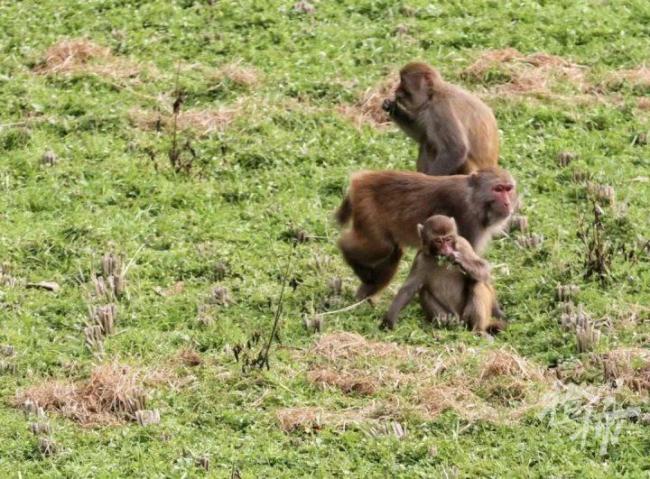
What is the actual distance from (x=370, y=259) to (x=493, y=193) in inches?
39.4

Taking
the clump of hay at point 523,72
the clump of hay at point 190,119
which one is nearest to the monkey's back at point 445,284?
the clump of hay at point 190,119

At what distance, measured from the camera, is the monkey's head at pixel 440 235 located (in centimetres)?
1098

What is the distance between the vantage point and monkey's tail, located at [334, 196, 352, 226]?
1194 centimetres

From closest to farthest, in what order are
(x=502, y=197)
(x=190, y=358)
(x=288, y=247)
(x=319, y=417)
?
(x=319, y=417)
(x=190, y=358)
(x=502, y=197)
(x=288, y=247)

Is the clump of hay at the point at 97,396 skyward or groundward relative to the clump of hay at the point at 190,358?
skyward

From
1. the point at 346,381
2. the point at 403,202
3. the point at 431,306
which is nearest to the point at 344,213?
the point at 403,202

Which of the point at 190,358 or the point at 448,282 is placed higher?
the point at 448,282

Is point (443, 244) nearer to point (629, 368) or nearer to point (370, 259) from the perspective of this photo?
point (370, 259)

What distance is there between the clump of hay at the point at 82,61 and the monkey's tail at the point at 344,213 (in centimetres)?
452

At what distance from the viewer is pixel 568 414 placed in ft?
31.5

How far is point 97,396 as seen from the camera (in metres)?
10.0

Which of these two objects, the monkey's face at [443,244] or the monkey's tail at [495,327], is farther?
the monkey's tail at [495,327]

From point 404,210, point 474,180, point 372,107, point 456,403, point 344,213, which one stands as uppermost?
point 474,180

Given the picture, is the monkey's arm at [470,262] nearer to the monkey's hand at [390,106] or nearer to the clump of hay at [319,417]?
the clump of hay at [319,417]
